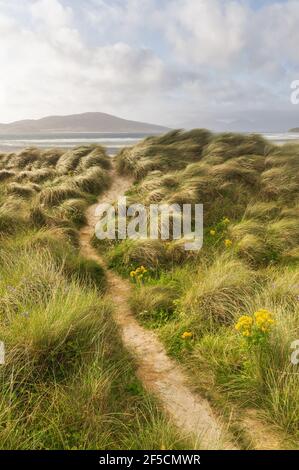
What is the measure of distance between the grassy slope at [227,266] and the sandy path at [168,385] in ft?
0.55

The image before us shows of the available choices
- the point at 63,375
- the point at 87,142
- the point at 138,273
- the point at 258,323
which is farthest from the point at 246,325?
the point at 87,142

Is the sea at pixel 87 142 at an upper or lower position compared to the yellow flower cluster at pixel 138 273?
upper

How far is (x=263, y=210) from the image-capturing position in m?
9.91

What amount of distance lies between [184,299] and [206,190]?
6.20 meters

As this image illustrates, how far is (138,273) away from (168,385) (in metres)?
3.23

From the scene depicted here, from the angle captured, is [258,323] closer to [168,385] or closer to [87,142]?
[168,385]

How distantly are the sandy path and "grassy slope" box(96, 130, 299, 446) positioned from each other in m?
0.17

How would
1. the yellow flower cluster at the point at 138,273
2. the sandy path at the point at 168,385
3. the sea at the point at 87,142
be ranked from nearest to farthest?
1. the sandy path at the point at 168,385
2. the yellow flower cluster at the point at 138,273
3. the sea at the point at 87,142

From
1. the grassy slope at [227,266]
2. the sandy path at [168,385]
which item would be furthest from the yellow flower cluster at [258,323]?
the sandy path at [168,385]

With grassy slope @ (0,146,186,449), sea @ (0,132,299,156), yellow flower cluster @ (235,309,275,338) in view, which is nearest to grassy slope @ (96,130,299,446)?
yellow flower cluster @ (235,309,275,338)

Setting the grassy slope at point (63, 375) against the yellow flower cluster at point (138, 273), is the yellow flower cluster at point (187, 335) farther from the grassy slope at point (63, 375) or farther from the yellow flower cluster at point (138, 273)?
the yellow flower cluster at point (138, 273)

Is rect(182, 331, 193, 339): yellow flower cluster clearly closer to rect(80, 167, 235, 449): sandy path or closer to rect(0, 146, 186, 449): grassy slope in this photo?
rect(80, 167, 235, 449): sandy path

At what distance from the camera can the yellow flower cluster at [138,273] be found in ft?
22.2

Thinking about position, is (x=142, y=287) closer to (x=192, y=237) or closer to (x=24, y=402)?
(x=192, y=237)
